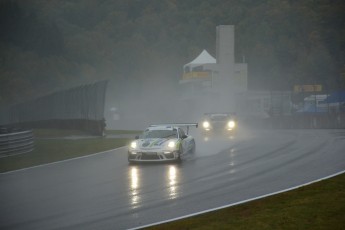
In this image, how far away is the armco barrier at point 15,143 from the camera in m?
23.6

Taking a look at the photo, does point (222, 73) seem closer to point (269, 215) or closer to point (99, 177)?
point (99, 177)

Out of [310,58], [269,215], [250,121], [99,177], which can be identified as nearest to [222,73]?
[250,121]

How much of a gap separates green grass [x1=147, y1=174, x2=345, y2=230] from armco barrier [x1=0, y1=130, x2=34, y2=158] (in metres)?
14.7

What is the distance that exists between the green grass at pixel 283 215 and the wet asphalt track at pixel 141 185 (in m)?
0.70

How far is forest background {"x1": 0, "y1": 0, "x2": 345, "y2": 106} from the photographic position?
332 feet

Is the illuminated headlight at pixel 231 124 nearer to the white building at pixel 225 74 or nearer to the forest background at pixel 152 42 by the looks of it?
the white building at pixel 225 74

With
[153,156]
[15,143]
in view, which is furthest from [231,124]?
[153,156]

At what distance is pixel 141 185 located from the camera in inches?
563

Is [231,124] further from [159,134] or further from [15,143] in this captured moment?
[159,134]

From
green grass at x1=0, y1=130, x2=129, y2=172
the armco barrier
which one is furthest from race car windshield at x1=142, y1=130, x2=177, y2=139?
the armco barrier

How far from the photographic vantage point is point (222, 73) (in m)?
Result: 74.8

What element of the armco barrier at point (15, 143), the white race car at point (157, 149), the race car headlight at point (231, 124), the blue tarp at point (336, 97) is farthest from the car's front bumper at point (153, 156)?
the blue tarp at point (336, 97)

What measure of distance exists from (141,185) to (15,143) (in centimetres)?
1182

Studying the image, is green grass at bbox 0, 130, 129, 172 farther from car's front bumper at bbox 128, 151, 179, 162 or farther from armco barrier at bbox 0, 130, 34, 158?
car's front bumper at bbox 128, 151, 179, 162
